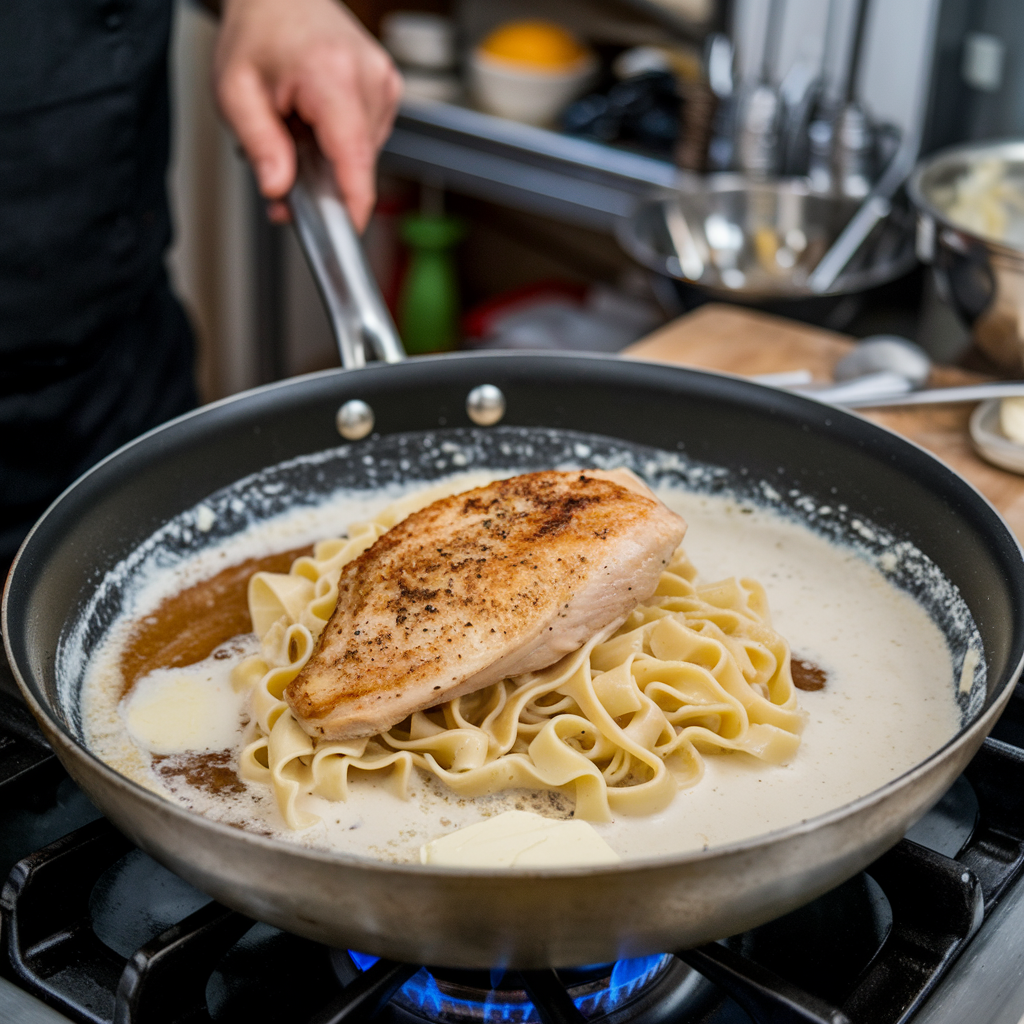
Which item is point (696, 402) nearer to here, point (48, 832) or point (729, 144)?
point (48, 832)

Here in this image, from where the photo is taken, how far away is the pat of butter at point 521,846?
36.5 inches

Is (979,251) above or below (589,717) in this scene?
above

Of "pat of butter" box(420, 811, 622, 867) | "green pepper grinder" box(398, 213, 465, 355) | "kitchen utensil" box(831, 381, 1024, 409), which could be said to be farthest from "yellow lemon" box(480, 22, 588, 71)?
"pat of butter" box(420, 811, 622, 867)

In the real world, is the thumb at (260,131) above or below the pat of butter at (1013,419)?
above

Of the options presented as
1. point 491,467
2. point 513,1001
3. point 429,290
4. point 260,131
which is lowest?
point 429,290

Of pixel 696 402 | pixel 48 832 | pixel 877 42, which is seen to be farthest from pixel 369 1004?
pixel 877 42

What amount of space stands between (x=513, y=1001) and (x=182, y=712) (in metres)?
0.47

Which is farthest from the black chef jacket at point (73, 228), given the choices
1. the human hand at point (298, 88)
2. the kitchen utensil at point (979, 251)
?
the kitchen utensil at point (979, 251)

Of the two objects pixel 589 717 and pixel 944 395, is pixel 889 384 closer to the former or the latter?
pixel 944 395

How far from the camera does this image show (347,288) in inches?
61.7

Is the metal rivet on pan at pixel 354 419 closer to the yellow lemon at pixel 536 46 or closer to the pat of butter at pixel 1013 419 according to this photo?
the pat of butter at pixel 1013 419

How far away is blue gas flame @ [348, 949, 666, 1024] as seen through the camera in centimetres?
102

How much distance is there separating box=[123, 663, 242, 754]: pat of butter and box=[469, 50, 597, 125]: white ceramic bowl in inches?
99.7

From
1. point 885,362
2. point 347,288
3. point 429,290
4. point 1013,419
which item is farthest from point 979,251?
point 429,290
